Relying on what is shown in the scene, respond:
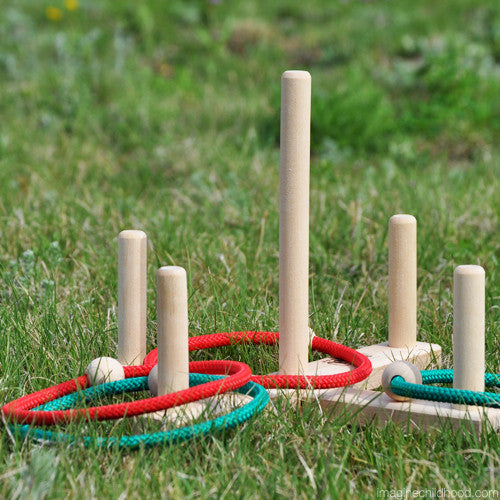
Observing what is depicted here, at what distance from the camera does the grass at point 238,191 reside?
1.96 m

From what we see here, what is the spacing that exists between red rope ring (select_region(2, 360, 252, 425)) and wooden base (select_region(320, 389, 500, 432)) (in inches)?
9.8

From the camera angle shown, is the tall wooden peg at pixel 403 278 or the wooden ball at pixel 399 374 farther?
the tall wooden peg at pixel 403 278

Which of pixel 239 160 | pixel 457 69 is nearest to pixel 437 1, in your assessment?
pixel 457 69

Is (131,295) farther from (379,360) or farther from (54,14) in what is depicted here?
(54,14)

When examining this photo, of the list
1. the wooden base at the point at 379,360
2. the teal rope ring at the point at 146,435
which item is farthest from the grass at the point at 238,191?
the wooden base at the point at 379,360

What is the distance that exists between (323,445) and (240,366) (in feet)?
1.07

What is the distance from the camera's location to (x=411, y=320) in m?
2.54

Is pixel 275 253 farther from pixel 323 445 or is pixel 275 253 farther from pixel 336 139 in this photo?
pixel 336 139

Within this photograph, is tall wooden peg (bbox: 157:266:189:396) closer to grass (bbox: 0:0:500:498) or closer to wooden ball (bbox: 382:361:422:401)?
grass (bbox: 0:0:500:498)

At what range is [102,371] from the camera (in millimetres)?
2191

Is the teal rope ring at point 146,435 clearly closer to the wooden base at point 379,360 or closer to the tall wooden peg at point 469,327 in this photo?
the wooden base at point 379,360

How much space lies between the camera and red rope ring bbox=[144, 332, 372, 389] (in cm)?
225

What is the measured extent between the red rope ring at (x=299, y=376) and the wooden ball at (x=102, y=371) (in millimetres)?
168

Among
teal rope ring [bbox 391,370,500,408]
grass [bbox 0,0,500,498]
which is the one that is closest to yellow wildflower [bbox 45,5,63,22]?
grass [bbox 0,0,500,498]
